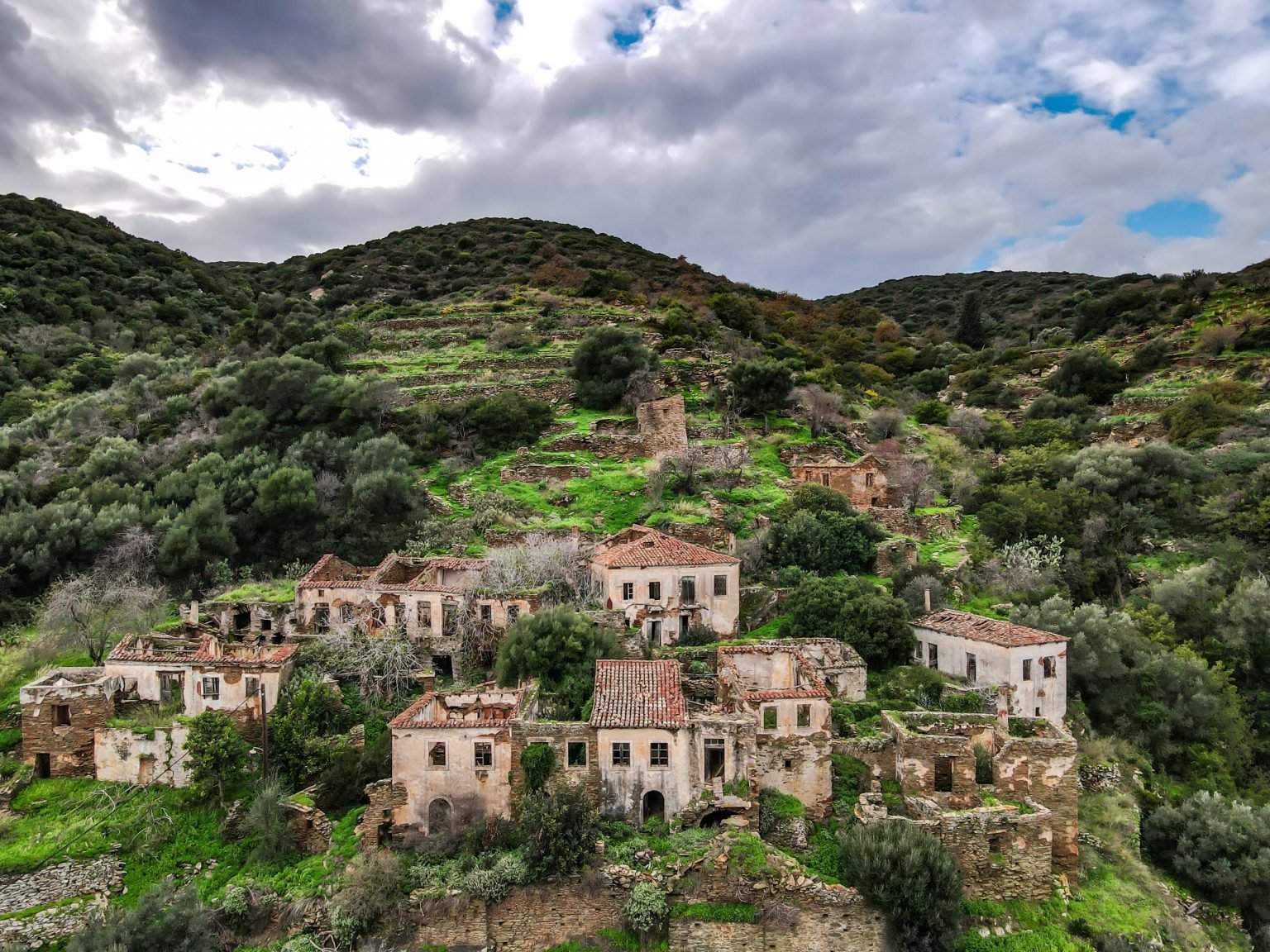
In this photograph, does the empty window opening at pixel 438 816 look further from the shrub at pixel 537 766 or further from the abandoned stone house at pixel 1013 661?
the abandoned stone house at pixel 1013 661

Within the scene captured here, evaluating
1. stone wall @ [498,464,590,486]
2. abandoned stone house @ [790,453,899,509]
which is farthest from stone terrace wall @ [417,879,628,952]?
abandoned stone house @ [790,453,899,509]

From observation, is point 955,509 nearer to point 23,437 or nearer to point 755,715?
point 755,715

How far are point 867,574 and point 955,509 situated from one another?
729 centimetres

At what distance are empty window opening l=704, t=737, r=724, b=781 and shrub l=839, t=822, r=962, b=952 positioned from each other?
2823mm

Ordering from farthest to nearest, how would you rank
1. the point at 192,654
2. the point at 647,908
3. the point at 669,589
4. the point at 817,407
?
the point at 817,407 < the point at 669,589 < the point at 192,654 < the point at 647,908

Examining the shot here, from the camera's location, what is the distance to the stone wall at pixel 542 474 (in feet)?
103

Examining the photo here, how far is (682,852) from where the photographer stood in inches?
522

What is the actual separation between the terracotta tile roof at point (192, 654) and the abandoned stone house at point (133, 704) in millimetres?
32

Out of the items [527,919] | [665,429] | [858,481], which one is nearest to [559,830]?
[527,919]

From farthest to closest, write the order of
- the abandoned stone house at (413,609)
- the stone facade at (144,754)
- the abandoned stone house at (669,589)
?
the abandoned stone house at (669,589) → the abandoned stone house at (413,609) → the stone facade at (144,754)

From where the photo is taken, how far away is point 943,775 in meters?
14.8

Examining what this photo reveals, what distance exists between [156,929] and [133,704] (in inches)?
243

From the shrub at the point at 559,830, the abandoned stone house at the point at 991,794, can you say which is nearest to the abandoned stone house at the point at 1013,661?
the abandoned stone house at the point at 991,794

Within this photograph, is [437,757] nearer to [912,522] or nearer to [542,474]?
[542,474]
